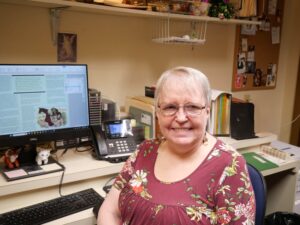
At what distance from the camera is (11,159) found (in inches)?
58.4

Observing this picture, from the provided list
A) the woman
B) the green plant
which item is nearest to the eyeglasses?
the woman

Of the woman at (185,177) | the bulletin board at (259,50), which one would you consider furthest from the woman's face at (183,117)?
the bulletin board at (259,50)

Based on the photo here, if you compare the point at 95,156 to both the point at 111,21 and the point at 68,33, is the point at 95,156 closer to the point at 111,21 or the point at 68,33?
the point at 68,33

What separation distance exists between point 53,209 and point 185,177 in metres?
0.57

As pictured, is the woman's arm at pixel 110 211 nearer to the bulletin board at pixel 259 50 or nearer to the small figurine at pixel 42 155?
the small figurine at pixel 42 155

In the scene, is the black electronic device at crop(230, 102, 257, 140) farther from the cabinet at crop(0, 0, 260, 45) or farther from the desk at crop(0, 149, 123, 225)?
the desk at crop(0, 149, 123, 225)

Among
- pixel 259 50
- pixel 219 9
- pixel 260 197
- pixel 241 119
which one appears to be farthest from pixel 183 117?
pixel 259 50

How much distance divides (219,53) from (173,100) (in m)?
1.68

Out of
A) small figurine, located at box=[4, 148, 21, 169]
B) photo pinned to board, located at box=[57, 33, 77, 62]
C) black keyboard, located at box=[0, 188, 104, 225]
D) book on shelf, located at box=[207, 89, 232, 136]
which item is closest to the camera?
black keyboard, located at box=[0, 188, 104, 225]

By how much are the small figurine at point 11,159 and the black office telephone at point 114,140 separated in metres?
0.39

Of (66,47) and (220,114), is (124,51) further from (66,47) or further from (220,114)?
(220,114)

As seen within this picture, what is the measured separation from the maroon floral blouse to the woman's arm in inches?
2.2

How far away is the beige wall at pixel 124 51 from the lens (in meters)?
1.76

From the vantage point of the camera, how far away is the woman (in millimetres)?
1065
